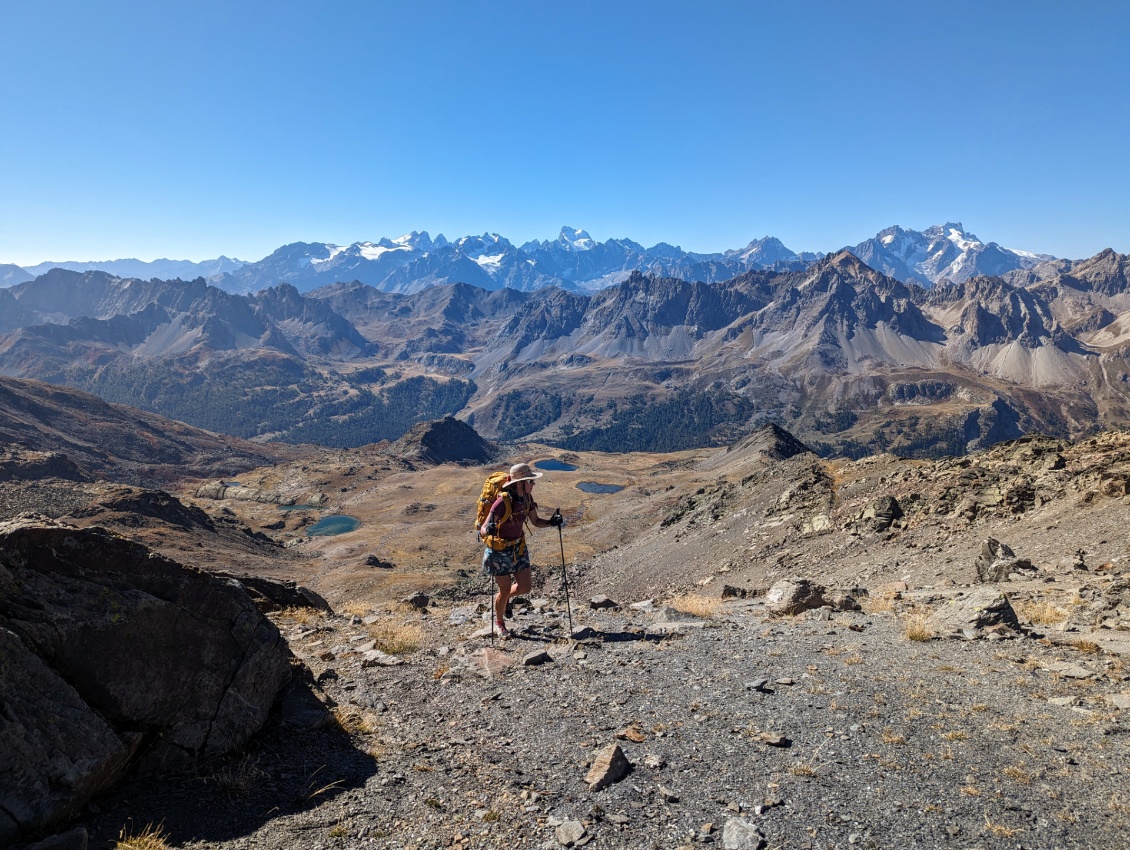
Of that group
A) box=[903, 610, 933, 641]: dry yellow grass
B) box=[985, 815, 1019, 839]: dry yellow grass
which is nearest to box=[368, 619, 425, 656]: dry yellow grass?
box=[985, 815, 1019, 839]: dry yellow grass

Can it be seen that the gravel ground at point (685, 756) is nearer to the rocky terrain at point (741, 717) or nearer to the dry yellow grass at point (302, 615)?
the rocky terrain at point (741, 717)

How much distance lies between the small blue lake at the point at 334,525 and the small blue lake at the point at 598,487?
64.5 m

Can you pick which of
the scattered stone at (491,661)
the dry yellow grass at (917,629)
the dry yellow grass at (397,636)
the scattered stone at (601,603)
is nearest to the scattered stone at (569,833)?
the scattered stone at (491,661)

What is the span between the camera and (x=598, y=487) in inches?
6885

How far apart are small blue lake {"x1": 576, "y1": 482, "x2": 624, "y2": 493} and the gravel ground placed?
154 metres

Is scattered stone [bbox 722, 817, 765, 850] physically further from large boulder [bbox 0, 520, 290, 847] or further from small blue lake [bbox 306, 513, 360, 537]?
small blue lake [bbox 306, 513, 360, 537]

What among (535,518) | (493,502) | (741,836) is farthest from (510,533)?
(741,836)

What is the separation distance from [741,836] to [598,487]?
169 m

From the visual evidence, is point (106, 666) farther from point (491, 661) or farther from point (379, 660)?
point (491, 661)

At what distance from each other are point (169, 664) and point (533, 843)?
574cm

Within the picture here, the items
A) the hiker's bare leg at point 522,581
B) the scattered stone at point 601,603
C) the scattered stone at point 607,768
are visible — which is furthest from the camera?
the scattered stone at point 601,603

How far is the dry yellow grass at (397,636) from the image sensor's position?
49.3 feet

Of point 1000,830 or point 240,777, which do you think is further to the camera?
point 240,777

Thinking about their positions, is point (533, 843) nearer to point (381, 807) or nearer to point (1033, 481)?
point (381, 807)
